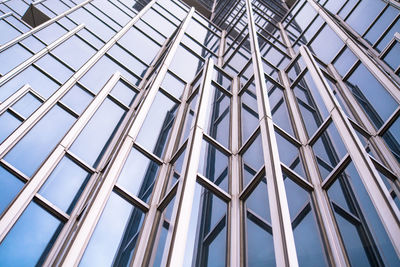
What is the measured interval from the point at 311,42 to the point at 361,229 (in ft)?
41.7

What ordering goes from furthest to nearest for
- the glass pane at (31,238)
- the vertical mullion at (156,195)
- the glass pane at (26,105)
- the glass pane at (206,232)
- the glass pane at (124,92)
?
the glass pane at (124,92)
the glass pane at (26,105)
the glass pane at (31,238)
the vertical mullion at (156,195)
the glass pane at (206,232)

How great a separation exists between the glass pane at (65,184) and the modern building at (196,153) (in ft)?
0.10

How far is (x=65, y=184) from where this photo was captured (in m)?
8.69

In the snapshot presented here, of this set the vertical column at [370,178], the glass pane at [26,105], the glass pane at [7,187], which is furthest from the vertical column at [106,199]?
the vertical column at [370,178]

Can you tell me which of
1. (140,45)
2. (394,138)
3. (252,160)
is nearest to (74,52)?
(140,45)

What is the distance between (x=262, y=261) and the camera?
5.93 metres

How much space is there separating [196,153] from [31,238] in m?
3.39

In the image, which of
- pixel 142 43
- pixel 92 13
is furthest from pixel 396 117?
pixel 92 13

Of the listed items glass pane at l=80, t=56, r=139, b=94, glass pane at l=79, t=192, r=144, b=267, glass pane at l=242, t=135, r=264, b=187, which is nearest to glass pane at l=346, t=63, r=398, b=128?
glass pane at l=242, t=135, r=264, b=187

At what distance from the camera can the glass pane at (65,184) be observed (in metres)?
8.15

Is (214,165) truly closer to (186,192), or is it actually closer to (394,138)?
(186,192)

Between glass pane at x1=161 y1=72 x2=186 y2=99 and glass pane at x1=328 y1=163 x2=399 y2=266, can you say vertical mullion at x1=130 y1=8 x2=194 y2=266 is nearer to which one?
glass pane at x1=161 y1=72 x2=186 y2=99

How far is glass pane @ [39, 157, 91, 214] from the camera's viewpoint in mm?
8148

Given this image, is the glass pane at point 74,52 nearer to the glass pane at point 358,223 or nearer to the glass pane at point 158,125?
the glass pane at point 158,125
